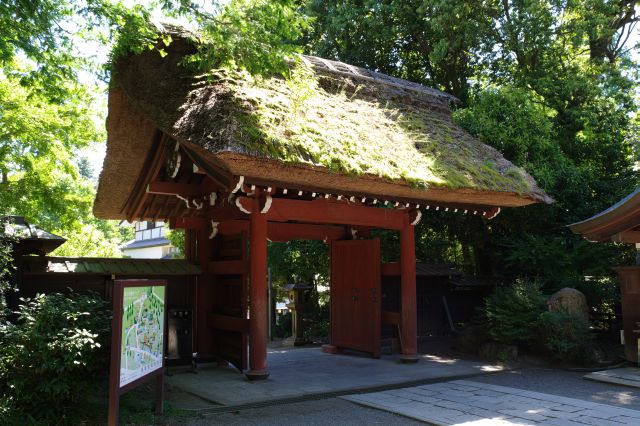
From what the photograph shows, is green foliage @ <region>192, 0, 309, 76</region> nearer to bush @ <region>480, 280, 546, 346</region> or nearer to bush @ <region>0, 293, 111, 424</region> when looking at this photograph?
bush @ <region>0, 293, 111, 424</region>

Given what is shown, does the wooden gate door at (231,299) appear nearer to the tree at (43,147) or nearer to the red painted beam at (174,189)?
the red painted beam at (174,189)

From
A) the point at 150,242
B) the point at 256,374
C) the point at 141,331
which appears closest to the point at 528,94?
the point at 256,374

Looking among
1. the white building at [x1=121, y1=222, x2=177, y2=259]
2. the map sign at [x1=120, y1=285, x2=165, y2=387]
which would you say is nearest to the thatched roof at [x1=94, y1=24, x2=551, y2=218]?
the map sign at [x1=120, y1=285, x2=165, y2=387]

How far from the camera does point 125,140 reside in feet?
26.1

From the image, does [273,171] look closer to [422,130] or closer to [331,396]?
[331,396]

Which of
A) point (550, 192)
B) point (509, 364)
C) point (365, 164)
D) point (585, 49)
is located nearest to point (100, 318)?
point (365, 164)

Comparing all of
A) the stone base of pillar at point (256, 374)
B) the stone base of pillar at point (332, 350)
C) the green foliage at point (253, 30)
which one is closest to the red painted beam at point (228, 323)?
the stone base of pillar at point (256, 374)

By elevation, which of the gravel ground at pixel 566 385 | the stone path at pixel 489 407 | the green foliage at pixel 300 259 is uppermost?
the green foliage at pixel 300 259

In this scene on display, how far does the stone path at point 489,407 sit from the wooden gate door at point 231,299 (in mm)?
2164

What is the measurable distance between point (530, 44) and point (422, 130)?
605 centimetres

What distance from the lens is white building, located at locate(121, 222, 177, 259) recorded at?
101 feet

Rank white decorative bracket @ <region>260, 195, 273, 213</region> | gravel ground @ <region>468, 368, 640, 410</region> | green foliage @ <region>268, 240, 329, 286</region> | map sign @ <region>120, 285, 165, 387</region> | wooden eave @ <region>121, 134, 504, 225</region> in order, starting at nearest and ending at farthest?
map sign @ <region>120, 285, 165, 387</region>, wooden eave @ <region>121, 134, 504, 225</region>, gravel ground @ <region>468, 368, 640, 410</region>, white decorative bracket @ <region>260, 195, 273, 213</region>, green foliage @ <region>268, 240, 329, 286</region>

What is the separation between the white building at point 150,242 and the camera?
30719 millimetres

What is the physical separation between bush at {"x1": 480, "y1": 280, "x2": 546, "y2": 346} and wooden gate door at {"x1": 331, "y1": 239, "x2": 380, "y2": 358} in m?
2.26
